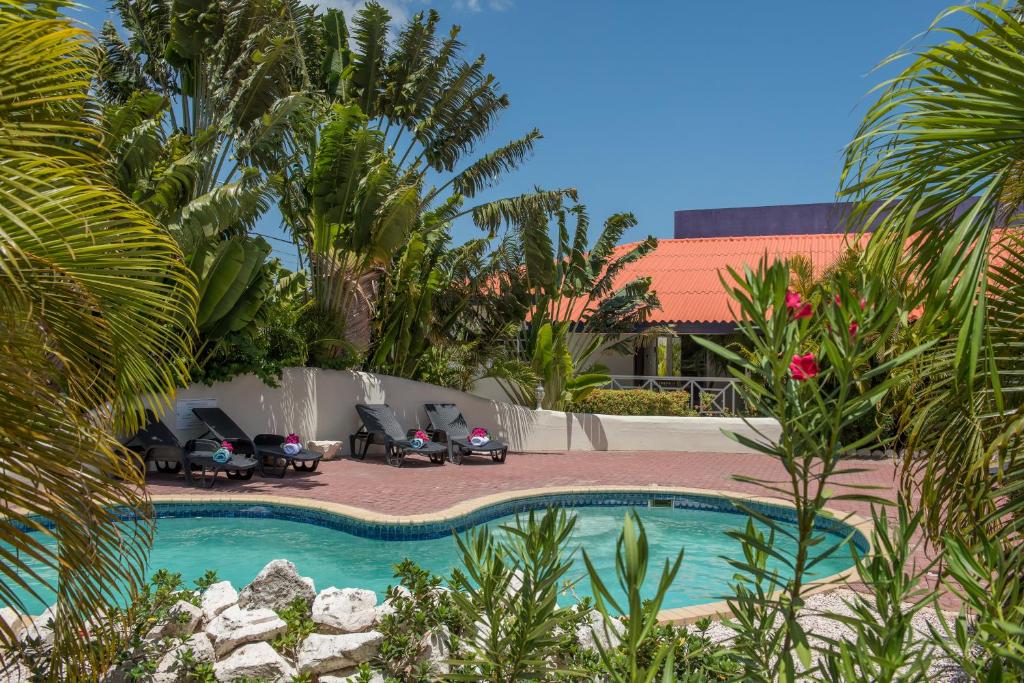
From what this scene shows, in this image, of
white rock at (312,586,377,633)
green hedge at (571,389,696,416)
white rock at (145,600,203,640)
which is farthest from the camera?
green hedge at (571,389,696,416)

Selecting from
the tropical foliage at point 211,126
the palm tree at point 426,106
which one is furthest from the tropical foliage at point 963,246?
the palm tree at point 426,106

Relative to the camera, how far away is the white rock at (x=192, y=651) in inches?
160

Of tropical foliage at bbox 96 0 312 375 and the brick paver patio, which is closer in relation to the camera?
the brick paver patio

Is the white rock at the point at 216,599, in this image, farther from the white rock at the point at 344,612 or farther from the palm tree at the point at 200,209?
the palm tree at the point at 200,209

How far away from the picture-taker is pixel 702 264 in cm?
2439

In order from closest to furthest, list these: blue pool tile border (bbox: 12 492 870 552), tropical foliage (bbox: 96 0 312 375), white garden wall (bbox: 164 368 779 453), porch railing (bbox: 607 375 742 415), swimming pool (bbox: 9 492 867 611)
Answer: swimming pool (bbox: 9 492 867 611) < blue pool tile border (bbox: 12 492 870 552) < tropical foliage (bbox: 96 0 312 375) < white garden wall (bbox: 164 368 779 453) < porch railing (bbox: 607 375 742 415)

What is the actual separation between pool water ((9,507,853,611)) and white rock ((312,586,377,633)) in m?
2.20

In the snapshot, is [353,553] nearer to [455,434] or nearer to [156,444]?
[156,444]

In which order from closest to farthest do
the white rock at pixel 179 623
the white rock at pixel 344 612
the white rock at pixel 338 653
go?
the white rock at pixel 338 653 → the white rock at pixel 179 623 → the white rock at pixel 344 612

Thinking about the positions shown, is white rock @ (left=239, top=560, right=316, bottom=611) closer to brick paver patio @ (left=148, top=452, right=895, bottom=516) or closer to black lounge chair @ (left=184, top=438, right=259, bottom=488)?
brick paver patio @ (left=148, top=452, right=895, bottom=516)

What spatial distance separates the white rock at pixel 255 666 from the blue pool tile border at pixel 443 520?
11.5 feet

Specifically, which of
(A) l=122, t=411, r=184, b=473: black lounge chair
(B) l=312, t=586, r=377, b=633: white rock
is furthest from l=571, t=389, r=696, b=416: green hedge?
(B) l=312, t=586, r=377, b=633: white rock

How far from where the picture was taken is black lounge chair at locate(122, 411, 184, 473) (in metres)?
11.3

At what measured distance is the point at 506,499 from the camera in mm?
10312
